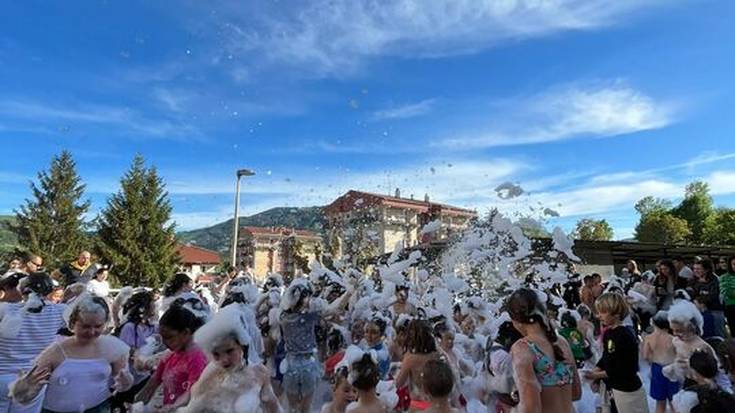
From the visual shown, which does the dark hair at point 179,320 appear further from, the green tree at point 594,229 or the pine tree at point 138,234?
the green tree at point 594,229

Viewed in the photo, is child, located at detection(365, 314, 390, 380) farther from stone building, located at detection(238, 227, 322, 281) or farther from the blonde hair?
stone building, located at detection(238, 227, 322, 281)

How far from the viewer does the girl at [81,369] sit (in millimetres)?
3232

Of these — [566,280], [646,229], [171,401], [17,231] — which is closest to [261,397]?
[171,401]

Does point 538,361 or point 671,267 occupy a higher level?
point 671,267

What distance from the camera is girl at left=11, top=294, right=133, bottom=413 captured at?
10.6 ft

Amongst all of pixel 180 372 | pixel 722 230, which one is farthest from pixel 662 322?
pixel 722 230

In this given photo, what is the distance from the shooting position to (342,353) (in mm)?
5219

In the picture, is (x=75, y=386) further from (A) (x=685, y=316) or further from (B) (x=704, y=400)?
(A) (x=685, y=316)

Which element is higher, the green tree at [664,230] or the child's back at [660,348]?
the green tree at [664,230]

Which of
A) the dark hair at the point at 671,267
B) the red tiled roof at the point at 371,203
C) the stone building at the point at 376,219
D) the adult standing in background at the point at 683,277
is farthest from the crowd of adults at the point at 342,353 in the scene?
the red tiled roof at the point at 371,203

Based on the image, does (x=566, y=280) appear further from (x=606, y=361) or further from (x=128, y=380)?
(x=128, y=380)

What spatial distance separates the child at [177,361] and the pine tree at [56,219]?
105 feet

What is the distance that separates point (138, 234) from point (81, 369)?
33276 mm

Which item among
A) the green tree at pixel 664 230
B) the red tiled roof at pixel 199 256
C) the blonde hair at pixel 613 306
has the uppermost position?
the green tree at pixel 664 230
